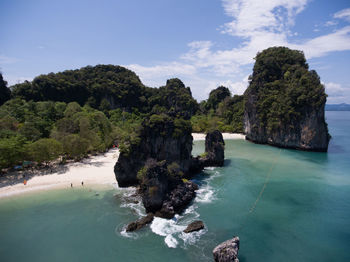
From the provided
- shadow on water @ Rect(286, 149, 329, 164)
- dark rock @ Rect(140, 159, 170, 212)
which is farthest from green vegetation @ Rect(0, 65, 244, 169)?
shadow on water @ Rect(286, 149, 329, 164)

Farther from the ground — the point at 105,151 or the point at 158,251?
the point at 105,151

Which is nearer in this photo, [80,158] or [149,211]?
[149,211]

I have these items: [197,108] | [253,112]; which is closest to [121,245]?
[253,112]

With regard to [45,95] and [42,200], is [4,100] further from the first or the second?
[42,200]

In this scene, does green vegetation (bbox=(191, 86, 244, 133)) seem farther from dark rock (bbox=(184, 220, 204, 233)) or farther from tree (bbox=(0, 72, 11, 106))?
tree (bbox=(0, 72, 11, 106))

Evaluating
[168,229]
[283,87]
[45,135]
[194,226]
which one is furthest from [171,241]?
[283,87]

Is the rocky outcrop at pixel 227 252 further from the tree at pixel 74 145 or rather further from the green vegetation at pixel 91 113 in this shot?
the tree at pixel 74 145

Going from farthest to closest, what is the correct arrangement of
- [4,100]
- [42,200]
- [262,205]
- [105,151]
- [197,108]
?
1. [197,108]
2. [4,100]
3. [105,151]
4. [42,200]
5. [262,205]
